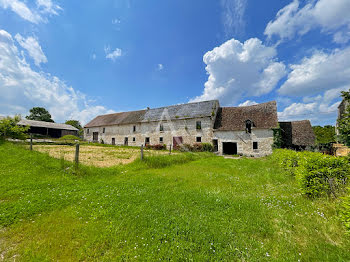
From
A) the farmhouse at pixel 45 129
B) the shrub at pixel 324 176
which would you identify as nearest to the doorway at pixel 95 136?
the farmhouse at pixel 45 129

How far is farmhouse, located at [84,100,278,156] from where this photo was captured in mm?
18312

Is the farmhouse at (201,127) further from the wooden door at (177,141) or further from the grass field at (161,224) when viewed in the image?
the grass field at (161,224)

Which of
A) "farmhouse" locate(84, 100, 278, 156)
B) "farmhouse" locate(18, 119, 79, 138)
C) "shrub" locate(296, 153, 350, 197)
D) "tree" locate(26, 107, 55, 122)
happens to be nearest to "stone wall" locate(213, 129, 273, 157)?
"farmhouse" locate(84, 100, 278, 156)

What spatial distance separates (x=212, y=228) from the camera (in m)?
2.91

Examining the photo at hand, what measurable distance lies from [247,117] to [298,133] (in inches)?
267

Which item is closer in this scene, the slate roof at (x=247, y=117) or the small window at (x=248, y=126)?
the slate roof at (x=247, y=117)

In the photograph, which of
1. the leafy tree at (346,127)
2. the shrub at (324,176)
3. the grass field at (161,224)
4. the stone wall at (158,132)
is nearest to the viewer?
the grass field at (161,224)

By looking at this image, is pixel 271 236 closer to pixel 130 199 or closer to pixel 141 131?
pixel 130 199

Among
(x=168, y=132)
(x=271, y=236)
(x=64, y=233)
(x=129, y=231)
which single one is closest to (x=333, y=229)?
(x=271, y=236)

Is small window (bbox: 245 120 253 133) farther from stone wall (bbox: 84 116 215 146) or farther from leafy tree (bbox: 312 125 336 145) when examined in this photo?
leafy tree (bbox: 312 125 336 145)

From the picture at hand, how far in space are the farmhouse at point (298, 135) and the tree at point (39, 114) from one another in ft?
245

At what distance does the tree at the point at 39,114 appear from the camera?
5178 cm

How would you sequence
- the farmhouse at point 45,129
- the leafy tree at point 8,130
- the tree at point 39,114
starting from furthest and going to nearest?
the tree at point 39,114 < the farmhouse at point 45,129 < the leafy tree at point 8,130

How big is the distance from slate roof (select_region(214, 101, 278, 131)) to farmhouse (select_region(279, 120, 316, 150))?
2.43 m
